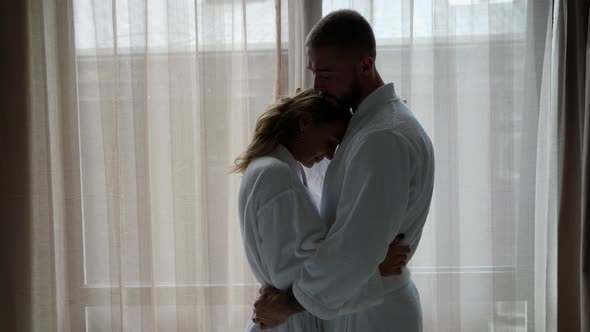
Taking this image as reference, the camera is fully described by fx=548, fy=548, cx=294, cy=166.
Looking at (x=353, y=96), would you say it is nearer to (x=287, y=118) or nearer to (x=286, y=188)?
(x=287, y=118)

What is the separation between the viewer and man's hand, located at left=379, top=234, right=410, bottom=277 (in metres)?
1.33

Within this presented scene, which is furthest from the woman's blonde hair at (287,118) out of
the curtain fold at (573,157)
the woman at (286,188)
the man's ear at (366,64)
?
the curtain fold at (573,157)

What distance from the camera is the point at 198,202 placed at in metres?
2.10

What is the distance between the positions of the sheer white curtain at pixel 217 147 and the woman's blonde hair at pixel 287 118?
1.99ft

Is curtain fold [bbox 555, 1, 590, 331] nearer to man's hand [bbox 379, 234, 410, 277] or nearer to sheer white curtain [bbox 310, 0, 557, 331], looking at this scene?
sheer white curtain [bbox 310, 0, 557, 331]

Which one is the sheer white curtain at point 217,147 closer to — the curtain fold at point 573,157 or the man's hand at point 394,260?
the curtain fold at point 573,157

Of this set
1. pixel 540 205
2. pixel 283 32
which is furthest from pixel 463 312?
pixel 283 32

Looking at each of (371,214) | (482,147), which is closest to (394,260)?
(371,214)

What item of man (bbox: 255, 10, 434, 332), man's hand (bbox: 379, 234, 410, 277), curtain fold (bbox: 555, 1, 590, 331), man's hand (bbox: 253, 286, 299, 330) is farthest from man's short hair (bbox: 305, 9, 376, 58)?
curtain fold (bbox: 555, 1, 590, 331)

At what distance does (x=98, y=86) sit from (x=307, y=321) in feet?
4.16

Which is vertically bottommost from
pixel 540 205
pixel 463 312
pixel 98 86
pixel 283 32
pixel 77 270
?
pixel 463 312

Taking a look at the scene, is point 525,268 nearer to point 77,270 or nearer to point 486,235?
point 486,235

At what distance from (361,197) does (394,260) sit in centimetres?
23

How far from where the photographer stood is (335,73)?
1.35 metres
